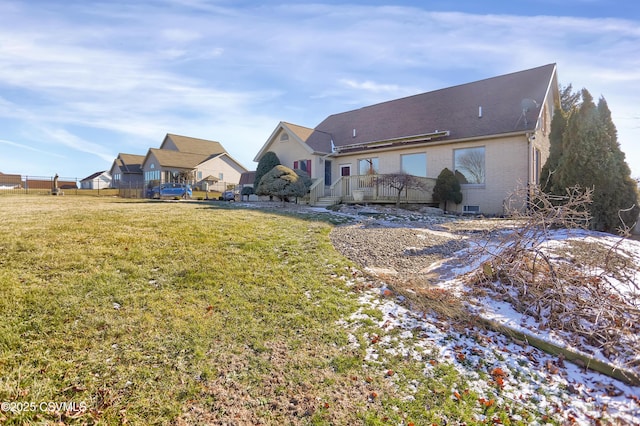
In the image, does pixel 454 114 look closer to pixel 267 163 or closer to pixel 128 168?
pixel 267 163

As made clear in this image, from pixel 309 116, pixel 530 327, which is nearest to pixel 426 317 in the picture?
pixel 530 327

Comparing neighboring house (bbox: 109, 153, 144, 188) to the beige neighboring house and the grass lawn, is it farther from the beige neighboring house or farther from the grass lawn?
the grass lawn

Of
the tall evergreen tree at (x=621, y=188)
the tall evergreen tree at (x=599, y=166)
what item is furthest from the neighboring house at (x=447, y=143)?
the tall evergreen tree at (x=621, y=188)

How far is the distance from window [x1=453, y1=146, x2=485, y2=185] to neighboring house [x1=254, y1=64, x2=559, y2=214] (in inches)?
1.7

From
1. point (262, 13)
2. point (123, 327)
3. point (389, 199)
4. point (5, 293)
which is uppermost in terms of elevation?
point (262, 13)

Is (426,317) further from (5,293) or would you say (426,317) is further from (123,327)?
(5,293)

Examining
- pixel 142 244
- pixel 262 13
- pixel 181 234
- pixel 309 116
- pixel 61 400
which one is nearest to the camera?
pixel 61 400

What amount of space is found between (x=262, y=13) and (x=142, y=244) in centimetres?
633

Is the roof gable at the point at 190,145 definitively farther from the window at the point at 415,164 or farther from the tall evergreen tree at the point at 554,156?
the tall evergreen tree at the point at 554,156

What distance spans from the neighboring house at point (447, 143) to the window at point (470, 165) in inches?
1.7

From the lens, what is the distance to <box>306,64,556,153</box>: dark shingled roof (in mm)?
14328

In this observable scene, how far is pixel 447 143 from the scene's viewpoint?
15156 millimetres

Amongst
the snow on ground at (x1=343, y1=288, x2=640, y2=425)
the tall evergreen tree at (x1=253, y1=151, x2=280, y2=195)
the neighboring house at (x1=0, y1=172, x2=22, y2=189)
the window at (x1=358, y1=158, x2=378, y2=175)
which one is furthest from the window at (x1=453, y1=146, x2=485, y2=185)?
the neighboring house at (x1=0, y1=172, x2=22, y2=189)

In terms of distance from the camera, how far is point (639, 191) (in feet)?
29.1
